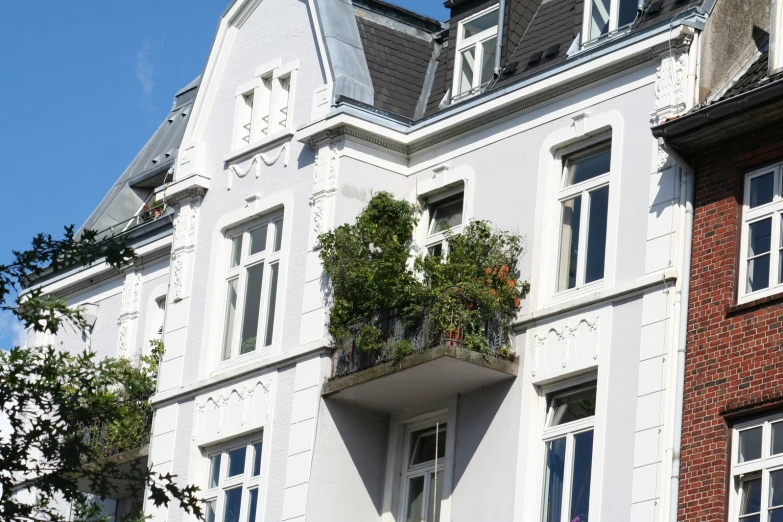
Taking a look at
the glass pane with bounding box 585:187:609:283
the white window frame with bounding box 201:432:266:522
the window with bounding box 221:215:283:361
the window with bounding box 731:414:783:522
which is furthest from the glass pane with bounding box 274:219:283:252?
the window with bounding box 731:414:783:522

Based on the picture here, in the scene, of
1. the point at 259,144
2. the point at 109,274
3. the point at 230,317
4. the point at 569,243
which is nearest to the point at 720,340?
the point at 569,243

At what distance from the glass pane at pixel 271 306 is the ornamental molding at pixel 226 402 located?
0.77 meters

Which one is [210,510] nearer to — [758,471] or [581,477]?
[581,477]

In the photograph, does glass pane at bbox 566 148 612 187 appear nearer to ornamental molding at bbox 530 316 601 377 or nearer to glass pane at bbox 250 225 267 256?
ornamental molding at bbox 530 316 601 377

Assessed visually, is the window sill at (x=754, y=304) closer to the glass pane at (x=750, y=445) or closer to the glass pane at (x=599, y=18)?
the glass pane at (x=750, y=445)

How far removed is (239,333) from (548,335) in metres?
6.25

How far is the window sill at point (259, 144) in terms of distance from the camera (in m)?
30.2

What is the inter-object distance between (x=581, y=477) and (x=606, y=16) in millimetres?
7020

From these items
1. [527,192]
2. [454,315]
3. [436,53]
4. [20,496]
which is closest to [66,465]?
[454,315]

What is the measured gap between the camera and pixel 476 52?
29859mm

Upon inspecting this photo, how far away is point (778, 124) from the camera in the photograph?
77.5 ft

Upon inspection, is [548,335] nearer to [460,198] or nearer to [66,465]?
[460,198]

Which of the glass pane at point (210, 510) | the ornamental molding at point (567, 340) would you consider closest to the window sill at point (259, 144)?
the glass pane at point (210, 510)

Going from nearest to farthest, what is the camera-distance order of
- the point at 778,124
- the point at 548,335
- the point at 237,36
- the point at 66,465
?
1. the point at 66,465
2. the point at 778,124
3. the point at 548,335
4. the point at 237,36
